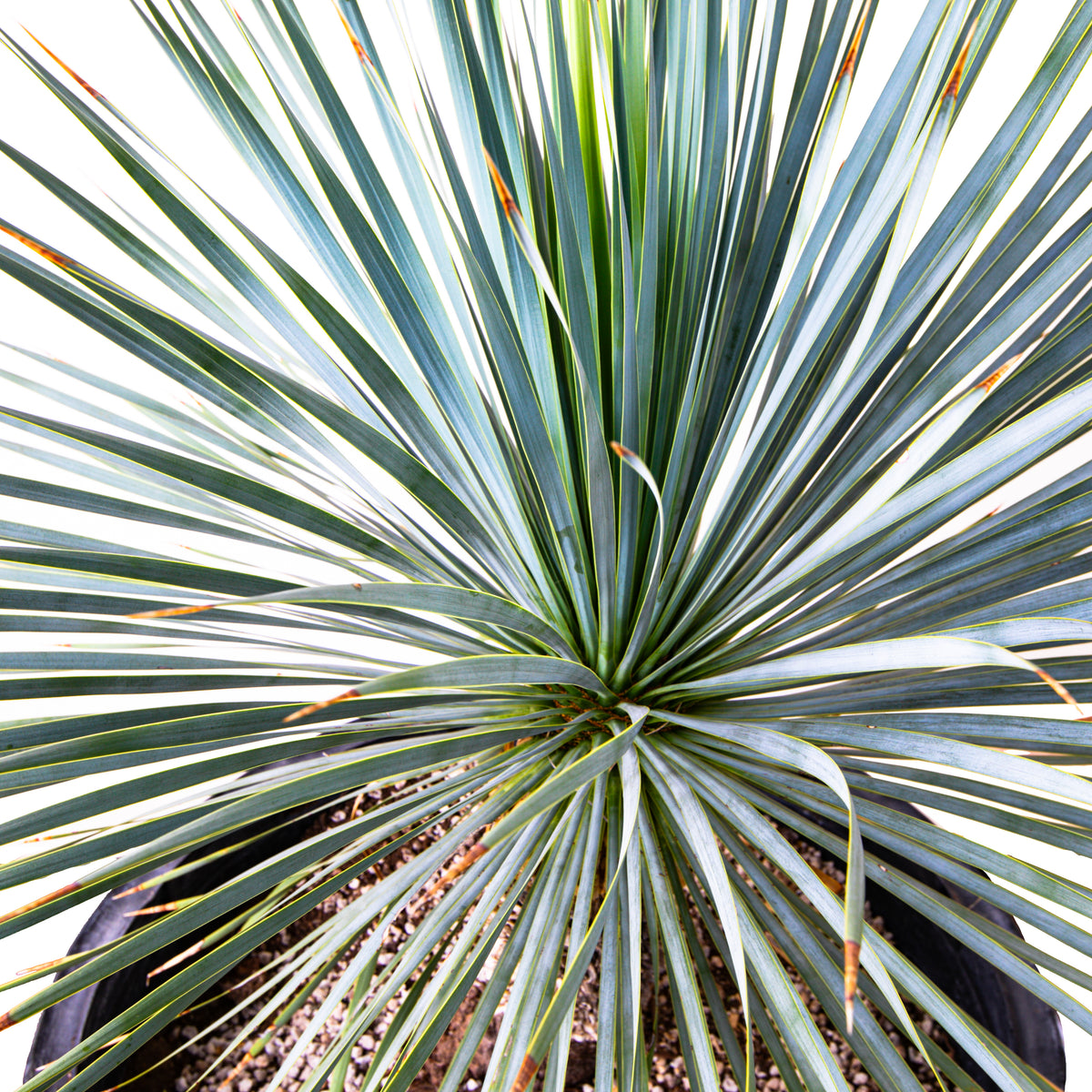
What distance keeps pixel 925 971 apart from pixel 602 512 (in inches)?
35.4

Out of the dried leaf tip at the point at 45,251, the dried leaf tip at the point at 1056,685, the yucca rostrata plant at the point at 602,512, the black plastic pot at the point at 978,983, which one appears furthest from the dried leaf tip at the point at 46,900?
the black plastic pot at the point at 978,983

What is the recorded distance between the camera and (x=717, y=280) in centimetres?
84

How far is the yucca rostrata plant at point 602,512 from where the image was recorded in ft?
2.06

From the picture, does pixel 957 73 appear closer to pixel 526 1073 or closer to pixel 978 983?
pixel 526 1073

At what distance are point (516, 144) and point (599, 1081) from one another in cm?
84

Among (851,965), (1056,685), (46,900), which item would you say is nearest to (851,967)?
(851,965)

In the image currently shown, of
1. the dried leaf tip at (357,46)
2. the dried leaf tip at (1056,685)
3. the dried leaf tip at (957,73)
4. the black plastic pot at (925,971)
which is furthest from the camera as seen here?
the black plastic pot at (925,971)

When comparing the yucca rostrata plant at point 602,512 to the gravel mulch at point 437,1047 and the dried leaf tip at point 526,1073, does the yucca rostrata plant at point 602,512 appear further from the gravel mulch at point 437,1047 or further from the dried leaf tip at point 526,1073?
the gravel mulch at point 437,1047

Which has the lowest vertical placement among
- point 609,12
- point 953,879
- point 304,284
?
point 953,879

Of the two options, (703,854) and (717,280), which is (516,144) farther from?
(703,854)

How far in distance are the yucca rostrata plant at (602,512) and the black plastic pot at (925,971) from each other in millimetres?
306

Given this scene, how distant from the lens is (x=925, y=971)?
3.68 feet

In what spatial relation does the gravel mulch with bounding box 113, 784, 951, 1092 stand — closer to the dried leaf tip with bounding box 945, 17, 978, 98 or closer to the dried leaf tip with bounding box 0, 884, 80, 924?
the dried leaf tip with bounding box 0, 884, 80, 924

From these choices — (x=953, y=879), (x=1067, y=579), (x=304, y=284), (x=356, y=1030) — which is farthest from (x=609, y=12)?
(x=356, y=1030)
